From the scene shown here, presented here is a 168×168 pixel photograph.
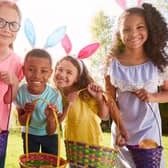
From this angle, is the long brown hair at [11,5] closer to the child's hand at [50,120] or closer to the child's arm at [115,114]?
the child's hand at [50,120]

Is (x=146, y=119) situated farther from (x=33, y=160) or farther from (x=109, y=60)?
(x=33, y=160)

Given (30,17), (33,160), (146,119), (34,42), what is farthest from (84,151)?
(30,17)

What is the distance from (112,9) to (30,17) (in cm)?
43

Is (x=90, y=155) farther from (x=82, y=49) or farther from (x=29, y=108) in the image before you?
(x=82, y=49)

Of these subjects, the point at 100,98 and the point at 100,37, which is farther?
the point at 100,37

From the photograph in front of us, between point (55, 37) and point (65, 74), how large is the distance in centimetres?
18

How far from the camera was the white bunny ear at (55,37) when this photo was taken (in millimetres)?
2051

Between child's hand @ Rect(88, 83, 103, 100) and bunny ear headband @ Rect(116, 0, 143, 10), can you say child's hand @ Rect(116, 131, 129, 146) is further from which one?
bunny ear headband @ Rect(116, 0, 143, 10)

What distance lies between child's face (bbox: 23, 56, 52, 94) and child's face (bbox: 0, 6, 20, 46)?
128 millimetres

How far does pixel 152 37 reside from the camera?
2168mm

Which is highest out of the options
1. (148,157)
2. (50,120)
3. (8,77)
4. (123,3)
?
(123,3)

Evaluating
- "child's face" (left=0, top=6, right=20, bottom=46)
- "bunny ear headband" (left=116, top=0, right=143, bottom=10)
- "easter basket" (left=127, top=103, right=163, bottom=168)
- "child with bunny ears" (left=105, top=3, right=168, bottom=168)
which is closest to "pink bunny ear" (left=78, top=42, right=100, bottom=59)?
"child with bunny ears" (left=105, top=3, right=168, bottom=168)

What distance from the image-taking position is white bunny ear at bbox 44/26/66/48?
205 cm

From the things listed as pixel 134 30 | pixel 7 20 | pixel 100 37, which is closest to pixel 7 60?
pixel 7 20
